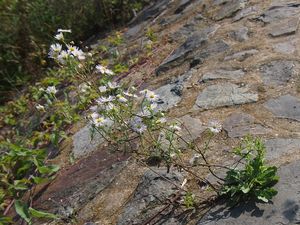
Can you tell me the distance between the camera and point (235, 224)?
6.15 feet

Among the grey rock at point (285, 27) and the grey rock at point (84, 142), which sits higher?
the grey rock at point (84, 142)

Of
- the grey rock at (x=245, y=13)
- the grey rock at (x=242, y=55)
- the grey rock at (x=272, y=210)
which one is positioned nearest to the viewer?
the grey rock at (x=272, y=210)

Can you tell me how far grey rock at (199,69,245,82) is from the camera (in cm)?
296

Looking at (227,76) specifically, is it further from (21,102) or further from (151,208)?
(21,102)

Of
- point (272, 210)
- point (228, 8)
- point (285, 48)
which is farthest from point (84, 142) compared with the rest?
point (228, 8)

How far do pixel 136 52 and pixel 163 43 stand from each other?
0.24 meters

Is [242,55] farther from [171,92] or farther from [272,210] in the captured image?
[272,210]

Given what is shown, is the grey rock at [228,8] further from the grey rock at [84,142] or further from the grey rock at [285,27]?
the grey rock at [84,142]

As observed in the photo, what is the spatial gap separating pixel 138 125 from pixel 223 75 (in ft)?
3.41

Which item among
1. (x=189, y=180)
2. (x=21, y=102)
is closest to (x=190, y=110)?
(x=189, y=180)

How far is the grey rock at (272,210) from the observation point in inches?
71.8

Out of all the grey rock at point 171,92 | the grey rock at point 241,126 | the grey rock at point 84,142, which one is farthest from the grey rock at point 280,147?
the grey rock at point 84,142

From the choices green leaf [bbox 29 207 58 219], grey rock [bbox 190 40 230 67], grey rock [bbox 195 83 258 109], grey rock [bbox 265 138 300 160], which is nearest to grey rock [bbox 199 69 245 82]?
grey rock [bbox 195 83 258 109]

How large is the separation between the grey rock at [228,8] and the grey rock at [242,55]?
0.74 metres
